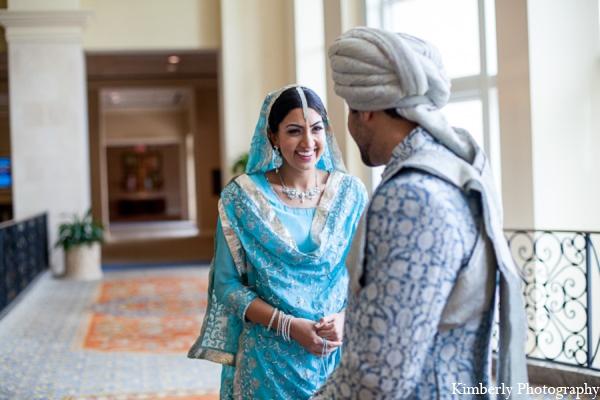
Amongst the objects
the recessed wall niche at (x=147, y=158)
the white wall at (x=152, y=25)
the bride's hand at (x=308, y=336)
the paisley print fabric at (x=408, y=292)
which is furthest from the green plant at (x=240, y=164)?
the recessed wall niche at (x=147, y=158)

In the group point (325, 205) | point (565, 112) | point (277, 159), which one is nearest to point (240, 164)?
point (565, 112)

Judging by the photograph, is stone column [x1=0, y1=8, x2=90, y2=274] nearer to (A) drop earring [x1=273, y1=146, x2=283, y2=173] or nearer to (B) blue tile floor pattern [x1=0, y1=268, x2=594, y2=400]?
(B) blue tile floor pattern [x1=0, y1=268, x2=594, y2=400]

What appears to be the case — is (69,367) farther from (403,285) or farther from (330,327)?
(403,285)

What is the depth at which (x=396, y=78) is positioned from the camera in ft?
4.62

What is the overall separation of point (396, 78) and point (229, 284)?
1.03m

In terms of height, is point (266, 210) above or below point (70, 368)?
above

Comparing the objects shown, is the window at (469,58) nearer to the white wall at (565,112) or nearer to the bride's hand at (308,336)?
the white wall at (565,112)

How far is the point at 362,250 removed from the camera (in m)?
1.36

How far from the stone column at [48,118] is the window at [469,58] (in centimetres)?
579

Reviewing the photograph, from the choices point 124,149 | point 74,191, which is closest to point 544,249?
point 74,191

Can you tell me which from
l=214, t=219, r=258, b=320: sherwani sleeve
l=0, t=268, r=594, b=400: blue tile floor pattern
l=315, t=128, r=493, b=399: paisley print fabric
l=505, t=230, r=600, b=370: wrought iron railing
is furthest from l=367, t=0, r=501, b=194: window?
l=315, t=128, r=493, b=399: paisley print fabric

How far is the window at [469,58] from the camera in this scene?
21.7ft

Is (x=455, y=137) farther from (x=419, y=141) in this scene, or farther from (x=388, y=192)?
(x=388, y=192)

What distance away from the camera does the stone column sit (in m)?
10.8
